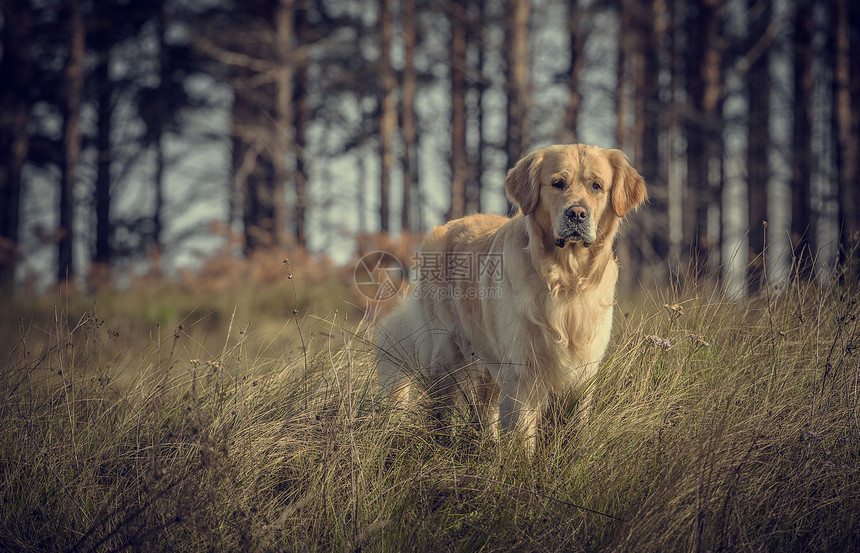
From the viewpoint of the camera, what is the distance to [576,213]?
2.78 metres

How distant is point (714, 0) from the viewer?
1186 cm

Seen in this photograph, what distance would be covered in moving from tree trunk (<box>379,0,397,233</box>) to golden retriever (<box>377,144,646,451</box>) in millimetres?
9278

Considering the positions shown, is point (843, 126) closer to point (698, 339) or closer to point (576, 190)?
point (698, 339)

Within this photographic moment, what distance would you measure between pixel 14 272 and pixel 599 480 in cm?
1109

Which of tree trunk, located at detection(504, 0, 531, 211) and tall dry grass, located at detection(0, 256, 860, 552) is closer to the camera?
tall dry grass, located at detection(0, 256, 860, 552)

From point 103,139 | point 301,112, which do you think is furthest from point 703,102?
point 103,139

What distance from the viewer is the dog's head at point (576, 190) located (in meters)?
2.81

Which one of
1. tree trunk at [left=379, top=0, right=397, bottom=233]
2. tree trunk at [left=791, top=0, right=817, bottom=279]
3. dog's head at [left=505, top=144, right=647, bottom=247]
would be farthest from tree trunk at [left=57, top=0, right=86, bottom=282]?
tree trunk at [left=791, top=0, right=817, bottom=279]

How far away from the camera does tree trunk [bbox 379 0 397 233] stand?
1247cm

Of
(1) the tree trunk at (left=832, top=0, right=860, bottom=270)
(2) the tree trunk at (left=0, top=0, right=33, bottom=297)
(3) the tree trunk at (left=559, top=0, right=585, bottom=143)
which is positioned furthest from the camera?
(2) the tree trunk at (left=0, top=0, right=33, bottom=297)

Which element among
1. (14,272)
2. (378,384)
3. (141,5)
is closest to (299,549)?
(378,384)

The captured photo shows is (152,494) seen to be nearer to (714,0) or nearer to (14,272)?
(14,272)

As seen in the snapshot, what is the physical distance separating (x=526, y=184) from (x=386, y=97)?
10088 mm

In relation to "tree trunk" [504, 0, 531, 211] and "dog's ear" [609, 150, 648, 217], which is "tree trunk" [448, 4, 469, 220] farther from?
"dog's ear" [609, 150, 648, 217]
